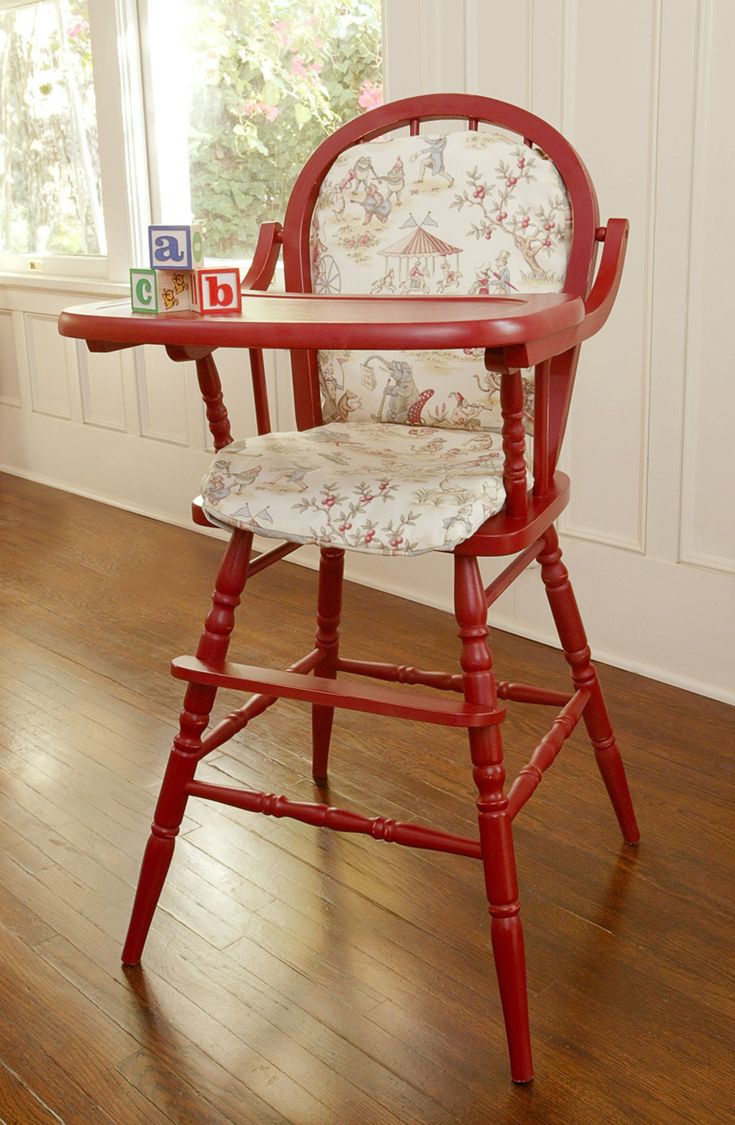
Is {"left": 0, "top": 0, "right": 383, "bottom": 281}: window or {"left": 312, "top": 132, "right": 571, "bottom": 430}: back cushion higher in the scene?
{"left": 0, "top": 0, "right": 383, "bottom": 281}: window

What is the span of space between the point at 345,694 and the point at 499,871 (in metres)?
0.25

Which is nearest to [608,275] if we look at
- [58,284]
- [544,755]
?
[544,755]

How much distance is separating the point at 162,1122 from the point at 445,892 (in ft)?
1.71

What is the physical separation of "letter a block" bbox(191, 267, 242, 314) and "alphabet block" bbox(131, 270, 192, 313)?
0.01 metres

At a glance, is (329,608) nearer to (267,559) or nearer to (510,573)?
(267,559)

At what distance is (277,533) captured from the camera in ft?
4.43

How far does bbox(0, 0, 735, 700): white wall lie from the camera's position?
204 centimetres

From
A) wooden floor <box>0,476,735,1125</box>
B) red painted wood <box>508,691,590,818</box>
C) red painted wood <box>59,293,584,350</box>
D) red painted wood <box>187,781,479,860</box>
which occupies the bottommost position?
wooden floor <box>0,476,735,1125</box>

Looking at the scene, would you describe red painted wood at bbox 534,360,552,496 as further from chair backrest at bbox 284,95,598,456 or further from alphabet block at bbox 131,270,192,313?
alphabet block at bbox 131,270,192,313

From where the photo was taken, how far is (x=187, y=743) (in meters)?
1.39

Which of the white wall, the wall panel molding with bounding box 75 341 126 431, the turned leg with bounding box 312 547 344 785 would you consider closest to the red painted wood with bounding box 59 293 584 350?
the turned leg with bounding box 312 547 344 785

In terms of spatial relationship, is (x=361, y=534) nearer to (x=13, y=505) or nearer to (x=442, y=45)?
(x=442, y=45)

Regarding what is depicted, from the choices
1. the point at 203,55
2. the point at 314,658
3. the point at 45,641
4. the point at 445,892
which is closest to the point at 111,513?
the point at 45,641

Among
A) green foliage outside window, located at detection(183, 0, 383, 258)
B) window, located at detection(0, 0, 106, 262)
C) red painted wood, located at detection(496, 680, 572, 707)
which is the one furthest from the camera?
window, located at detection(0, 0, 106, 262)
